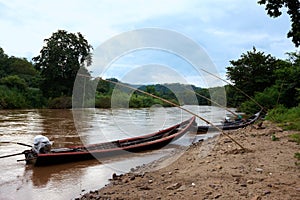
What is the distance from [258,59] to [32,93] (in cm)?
2396

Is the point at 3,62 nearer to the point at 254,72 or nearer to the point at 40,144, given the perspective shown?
the point at 254,72

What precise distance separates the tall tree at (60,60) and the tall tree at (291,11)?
25.5 metres

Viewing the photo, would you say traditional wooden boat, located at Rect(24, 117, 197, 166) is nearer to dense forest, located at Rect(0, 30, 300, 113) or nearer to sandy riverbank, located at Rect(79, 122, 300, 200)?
sandy riverbank, located at Rect(79, 122, 300, 200)

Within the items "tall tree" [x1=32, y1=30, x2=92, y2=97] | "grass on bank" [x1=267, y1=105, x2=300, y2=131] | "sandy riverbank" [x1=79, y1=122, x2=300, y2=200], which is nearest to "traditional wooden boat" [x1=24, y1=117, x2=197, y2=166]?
"sandy riverbank" [x1=79, y1=122, x2=300, y2=200]

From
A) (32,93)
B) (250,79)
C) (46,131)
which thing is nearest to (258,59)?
(250,79)

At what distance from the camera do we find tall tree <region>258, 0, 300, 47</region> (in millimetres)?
4687

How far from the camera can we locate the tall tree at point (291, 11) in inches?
185

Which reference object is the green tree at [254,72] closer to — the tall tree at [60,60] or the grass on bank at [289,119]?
the grass on bank at [289,119]

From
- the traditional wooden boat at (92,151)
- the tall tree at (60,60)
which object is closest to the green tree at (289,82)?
the traditional wooden boat at (92,151)

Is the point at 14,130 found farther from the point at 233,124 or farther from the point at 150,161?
the point at 233,124

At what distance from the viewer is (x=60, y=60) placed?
30125 mm

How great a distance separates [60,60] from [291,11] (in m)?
28.1

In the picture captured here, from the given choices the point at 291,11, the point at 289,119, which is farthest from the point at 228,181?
the point at 289,119

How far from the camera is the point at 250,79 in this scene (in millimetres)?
23156
